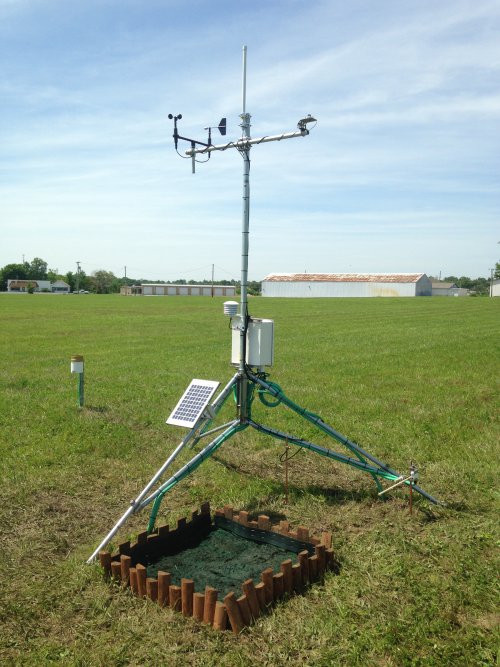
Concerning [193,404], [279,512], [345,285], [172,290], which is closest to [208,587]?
[193,404]

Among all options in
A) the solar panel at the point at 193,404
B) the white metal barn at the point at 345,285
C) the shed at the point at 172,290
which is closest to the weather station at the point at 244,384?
the solar panel at the point at 193,404

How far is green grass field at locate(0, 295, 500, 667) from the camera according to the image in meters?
4.14

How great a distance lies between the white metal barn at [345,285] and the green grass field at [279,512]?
8596 cm

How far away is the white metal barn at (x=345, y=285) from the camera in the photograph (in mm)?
98938

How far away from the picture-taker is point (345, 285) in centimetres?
10112

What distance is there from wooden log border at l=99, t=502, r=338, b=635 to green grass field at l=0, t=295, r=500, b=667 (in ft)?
0.34

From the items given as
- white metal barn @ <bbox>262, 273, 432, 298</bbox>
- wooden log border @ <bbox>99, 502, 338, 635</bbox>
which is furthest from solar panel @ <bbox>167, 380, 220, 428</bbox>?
white metal barn @ <bbox>262, 273, 432, 298</bbox>

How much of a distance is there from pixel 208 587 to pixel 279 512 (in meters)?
2.23

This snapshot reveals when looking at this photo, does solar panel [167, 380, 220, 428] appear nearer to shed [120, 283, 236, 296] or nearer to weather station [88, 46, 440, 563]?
weather station [88, 46, 440, 563]

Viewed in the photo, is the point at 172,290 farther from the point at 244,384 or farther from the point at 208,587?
the point at 208,587

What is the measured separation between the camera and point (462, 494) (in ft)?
22.6

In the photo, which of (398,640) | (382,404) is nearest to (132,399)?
(382,404)

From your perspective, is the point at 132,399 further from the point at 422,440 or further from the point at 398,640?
the point at 398,640

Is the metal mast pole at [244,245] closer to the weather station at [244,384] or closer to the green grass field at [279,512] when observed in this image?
the weather station at [244,384]
